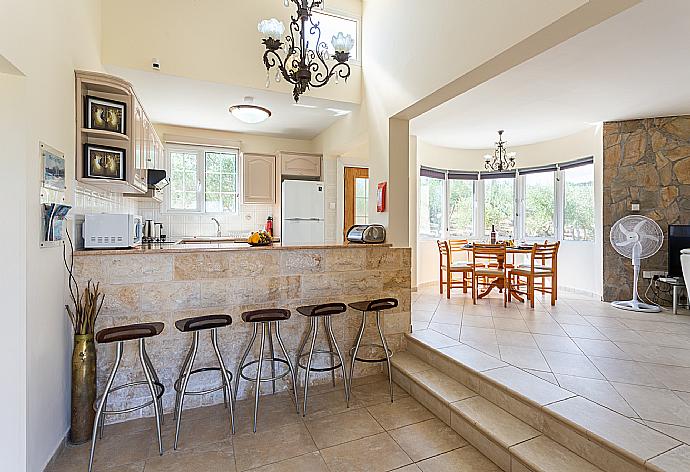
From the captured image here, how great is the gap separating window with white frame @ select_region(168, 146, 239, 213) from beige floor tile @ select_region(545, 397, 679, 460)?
4740 millimetres

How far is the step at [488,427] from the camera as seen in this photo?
1.81m

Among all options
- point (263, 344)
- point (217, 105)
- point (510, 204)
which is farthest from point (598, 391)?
point (510, 204)

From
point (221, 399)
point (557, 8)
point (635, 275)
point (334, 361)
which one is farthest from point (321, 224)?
point (635, 275)

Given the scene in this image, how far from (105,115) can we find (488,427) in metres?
3.32

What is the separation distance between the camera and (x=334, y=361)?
310 centimetres

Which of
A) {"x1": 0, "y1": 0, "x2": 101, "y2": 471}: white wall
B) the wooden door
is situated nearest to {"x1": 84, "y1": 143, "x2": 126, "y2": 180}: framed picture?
{"x1": 0, "y1": 0, "x2": 101, "y2": 471}: white wall

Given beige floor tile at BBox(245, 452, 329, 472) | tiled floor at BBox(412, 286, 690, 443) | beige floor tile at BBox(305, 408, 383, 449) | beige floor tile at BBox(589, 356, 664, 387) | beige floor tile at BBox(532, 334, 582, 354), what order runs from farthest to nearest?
beige floor tile at BBox(532, 334, 582, 354) < beige floor tile at BBox(589, 356, 664, 387) < beige floor tile at BBox(305, 408, 383, 449) < tiled floor at BBox(412, 286, 690, 443) < beige floor tile at BBox(245, 452, 329, 472)

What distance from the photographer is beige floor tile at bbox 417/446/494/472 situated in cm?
196

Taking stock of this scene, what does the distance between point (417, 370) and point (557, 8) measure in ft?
8.58

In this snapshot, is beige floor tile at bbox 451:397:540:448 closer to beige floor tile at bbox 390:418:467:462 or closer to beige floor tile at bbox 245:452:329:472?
beige floor tile at bbox 390:418:467:462

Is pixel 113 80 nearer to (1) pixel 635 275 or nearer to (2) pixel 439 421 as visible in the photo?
(2) pixel 439 421

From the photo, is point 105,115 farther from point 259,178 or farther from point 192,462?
point 259,178

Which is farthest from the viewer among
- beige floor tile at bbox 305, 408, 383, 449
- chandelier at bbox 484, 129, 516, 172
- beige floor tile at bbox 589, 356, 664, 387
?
chandelier at bbox 484, 129, 516, 172

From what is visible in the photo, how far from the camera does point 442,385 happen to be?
265cm
